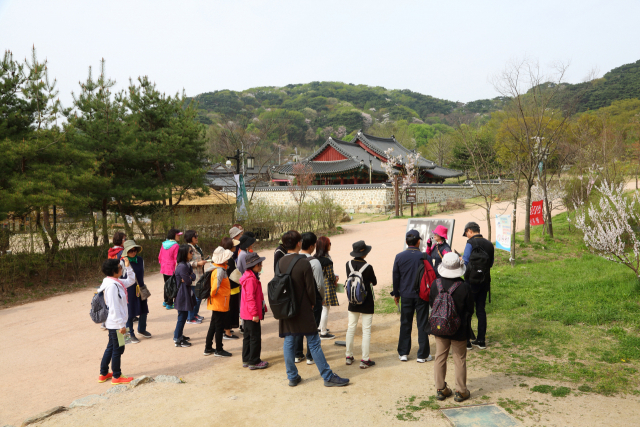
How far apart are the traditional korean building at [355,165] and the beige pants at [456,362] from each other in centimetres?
2905

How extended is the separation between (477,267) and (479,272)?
64mm

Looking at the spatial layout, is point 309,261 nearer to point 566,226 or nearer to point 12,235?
point 12,235

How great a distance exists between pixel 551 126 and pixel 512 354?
10506mm

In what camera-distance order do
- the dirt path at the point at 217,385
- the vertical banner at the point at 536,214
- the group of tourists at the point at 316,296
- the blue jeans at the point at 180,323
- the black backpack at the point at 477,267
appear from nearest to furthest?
the dirt path at the point at 217,385
the group of tourists at the point at 316,296
the black backpack at the point at 477,267
the blue jeans at the point at 180,323
the vertical banner at the point at 536,214

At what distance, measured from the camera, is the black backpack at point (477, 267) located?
4836mm

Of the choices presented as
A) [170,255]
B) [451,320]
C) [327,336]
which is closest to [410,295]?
[451,320]

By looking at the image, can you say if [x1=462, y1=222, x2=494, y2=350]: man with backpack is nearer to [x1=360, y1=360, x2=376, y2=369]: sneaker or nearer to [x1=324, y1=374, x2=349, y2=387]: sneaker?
[x1=360, y1=360, x2=376, y2=369]: sneaker

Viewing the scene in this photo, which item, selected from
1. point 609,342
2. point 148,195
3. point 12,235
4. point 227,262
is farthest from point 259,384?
point 148,195

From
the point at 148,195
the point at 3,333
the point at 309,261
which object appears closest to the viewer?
the point at 309,261

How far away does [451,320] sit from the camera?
3.57m

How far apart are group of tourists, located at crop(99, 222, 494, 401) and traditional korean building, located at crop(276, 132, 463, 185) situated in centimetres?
2759

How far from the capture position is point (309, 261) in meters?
4.16

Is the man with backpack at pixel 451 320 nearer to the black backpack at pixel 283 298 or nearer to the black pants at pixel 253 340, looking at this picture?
the black backpack at pixel 283 298

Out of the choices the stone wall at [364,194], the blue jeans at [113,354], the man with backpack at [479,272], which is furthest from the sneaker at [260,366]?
the stone wall at [364,194]
